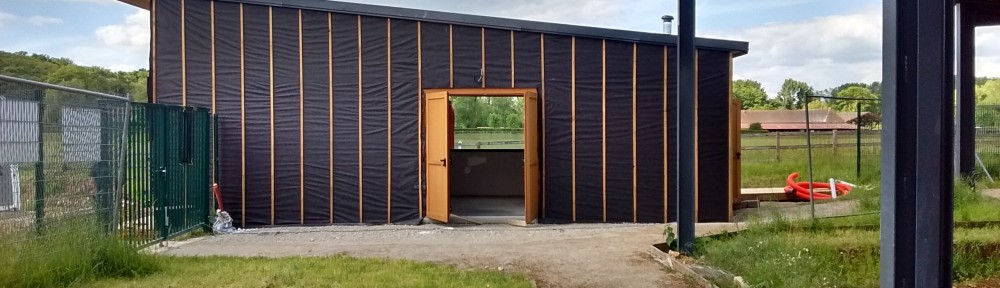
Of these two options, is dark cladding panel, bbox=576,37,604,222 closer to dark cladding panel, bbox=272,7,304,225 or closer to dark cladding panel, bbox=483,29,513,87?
dark cladding panel, bbox=483,29,513,87

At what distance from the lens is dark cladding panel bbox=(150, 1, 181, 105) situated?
25.0 feet

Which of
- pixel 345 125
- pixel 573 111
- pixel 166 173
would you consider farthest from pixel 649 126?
pixel 166 173

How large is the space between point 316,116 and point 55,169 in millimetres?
3639

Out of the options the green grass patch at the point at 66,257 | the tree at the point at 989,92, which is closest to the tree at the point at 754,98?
the tree at the point at 989,92

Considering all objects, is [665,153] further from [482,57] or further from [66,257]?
[66,257]

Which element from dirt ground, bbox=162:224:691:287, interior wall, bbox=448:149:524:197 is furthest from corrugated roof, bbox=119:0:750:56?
interior wall, bbox=448:149:524:197

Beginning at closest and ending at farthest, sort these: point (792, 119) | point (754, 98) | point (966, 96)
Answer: point (966, 96) → point (792, 119) → point (754, 98)

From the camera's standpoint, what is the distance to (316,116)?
303 inches

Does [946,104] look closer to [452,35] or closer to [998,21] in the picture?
[452,35]

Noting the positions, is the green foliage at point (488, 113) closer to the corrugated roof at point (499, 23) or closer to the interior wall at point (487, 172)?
the interior wall at point (487, 172)

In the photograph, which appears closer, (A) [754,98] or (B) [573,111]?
(B) [573,111]

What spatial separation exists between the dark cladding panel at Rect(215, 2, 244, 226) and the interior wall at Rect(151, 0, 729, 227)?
0.05 feet

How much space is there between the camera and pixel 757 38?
9.88m

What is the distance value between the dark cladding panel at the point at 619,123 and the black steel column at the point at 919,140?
4.96m
